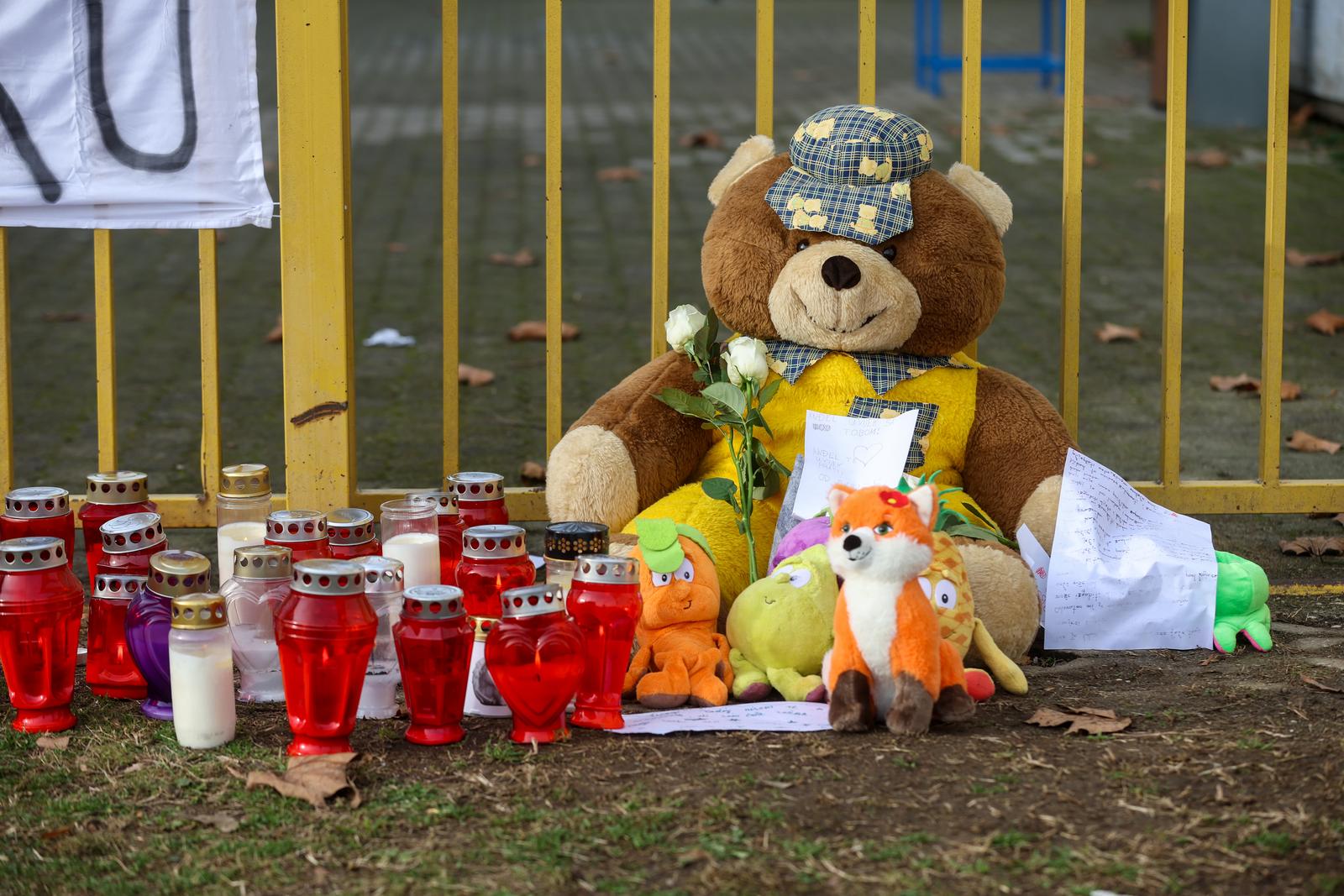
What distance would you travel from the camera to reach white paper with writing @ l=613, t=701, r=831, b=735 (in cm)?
237

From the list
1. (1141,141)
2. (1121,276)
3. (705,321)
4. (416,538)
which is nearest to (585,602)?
(416,538)

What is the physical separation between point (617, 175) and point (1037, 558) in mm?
6233

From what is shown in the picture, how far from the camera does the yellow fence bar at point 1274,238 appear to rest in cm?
323

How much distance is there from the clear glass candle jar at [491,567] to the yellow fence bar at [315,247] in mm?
704

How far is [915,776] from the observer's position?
2164 mm

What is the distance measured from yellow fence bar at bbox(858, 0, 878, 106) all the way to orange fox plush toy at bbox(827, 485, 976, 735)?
119cm

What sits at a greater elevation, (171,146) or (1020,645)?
(171,146)

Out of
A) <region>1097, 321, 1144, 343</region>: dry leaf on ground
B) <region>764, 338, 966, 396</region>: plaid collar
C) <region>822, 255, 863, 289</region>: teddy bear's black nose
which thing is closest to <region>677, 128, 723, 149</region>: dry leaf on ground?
<region>1097, 321, 1144, 343</region>: dry leaf on ground

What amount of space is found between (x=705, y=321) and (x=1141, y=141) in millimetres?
7241

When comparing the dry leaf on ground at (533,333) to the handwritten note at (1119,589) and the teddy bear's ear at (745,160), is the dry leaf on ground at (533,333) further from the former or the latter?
the handwritten note at (1119,589)

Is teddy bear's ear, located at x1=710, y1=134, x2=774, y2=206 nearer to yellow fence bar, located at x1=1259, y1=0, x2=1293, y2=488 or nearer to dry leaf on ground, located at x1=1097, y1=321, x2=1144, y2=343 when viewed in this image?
yellow fence bar, located at x1=1259, y1=0, x2=1293, y2=488

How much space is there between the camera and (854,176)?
115 inches

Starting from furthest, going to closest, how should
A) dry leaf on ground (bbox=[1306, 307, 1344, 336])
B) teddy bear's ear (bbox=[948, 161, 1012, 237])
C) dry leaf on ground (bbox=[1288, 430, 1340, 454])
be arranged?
dry leaf on ground (bbox=[1306, 307, 1344, 336]) → dry leaf on ground (bbox=[1288, 430, 1340, 454]) → teddy bear's ear (bbox=[948, 161, 1012, 237])

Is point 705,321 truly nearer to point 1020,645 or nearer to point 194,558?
point 1020,645
